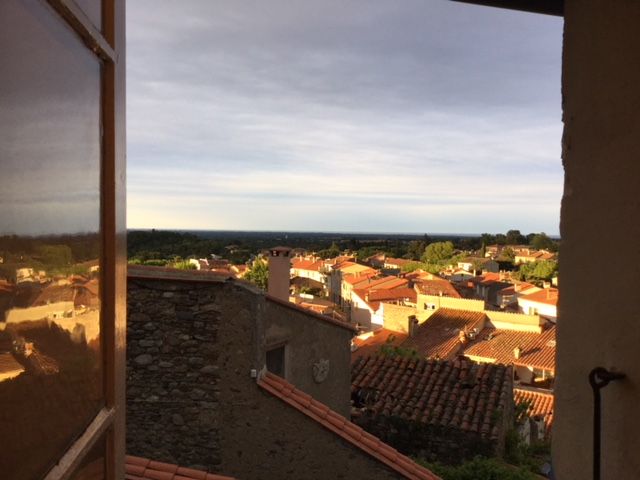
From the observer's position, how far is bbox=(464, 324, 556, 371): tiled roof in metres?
20.1

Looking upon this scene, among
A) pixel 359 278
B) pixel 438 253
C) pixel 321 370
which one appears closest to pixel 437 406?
pixel 321 370

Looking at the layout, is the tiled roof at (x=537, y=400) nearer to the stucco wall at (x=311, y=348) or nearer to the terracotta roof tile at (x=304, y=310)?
the stucco wall at (x=311, y=348)

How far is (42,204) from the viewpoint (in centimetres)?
98

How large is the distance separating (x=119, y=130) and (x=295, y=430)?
4001 millimetres

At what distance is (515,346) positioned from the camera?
859 inches

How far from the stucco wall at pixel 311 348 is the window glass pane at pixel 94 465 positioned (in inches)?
181

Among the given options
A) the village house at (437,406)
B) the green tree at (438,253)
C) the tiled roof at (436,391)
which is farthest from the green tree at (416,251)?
the village house at (437,406)

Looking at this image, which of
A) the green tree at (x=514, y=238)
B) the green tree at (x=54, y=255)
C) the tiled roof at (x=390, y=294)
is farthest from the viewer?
the green tree at (x=514, y=238)

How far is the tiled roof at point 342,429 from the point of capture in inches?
189

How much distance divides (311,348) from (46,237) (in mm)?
6149

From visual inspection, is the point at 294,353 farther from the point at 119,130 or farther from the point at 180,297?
the point at 119,130

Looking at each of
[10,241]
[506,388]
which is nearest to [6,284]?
[10,241]

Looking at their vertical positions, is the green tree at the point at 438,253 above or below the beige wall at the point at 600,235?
below

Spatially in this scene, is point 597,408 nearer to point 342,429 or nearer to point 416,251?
point 342,429
